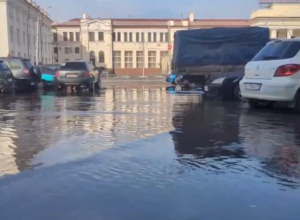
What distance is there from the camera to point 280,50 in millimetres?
10062

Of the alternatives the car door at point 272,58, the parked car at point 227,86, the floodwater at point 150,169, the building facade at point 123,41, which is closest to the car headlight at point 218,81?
the parked car at point 227,86

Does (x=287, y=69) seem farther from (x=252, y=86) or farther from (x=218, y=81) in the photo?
(x=218, y=81)

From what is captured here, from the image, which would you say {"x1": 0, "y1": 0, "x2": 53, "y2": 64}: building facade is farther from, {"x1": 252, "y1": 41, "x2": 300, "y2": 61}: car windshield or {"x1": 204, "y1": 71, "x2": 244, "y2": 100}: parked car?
{"x1": 252, "y1": 41, "x2": 300, "y2": 61}: car windshield

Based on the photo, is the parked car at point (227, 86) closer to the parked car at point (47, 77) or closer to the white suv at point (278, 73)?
the white suv at point (278, 73)

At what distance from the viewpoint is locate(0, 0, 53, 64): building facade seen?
51375mm

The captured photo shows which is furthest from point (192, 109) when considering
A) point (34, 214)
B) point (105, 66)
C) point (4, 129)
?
point (105, 66)

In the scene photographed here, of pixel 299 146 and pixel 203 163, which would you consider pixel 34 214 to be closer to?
pixel 203 163

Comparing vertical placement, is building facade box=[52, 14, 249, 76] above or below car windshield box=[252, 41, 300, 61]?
above

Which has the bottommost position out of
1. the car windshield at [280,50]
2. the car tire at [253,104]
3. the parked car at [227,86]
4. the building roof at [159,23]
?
the car tire at [253,104]

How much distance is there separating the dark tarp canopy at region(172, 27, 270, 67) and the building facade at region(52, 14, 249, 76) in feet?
231

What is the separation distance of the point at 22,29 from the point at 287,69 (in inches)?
2187

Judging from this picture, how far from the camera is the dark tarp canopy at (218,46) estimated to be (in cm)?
1830

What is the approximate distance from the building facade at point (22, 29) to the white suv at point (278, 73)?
4140 centimetres

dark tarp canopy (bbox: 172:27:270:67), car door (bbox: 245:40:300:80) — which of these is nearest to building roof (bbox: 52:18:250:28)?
dark tarp canopy (bbox: 172:27:270:67)
